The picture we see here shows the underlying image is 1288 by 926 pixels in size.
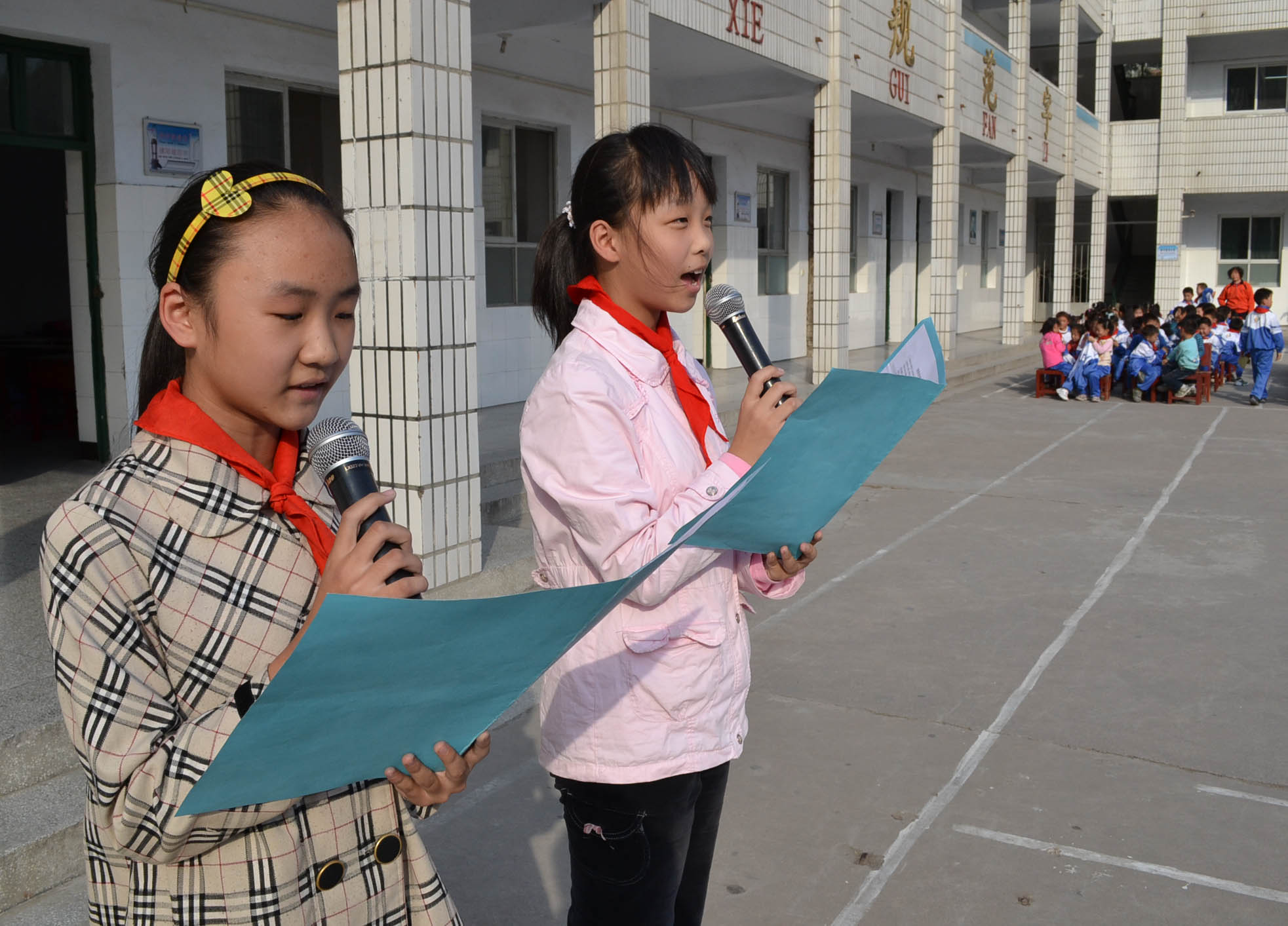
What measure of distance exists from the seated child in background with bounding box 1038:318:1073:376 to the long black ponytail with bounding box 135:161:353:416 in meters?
13.9

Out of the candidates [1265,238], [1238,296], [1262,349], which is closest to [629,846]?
[1262,349]

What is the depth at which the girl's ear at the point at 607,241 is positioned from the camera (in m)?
1.95

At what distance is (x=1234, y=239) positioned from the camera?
2694cm

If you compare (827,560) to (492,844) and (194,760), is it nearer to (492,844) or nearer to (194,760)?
(492,844)

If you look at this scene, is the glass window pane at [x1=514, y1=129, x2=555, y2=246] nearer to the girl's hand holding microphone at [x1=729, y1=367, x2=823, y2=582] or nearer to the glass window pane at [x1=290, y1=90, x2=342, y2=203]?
the glass window pane at [x1=290, y1=90, x2=342, y2=203]

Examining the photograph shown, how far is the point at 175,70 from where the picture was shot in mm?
7184

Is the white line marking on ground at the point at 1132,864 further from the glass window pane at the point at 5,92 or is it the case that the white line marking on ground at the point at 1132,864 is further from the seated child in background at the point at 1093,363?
the seated child in background at the point at 1093,363

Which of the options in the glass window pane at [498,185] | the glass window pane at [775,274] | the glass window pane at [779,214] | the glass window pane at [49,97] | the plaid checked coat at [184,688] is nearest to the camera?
the plaid checked coat at [184,688]

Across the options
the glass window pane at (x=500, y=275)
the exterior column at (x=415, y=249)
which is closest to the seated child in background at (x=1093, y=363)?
the glass window pane at (x=500, y=275)

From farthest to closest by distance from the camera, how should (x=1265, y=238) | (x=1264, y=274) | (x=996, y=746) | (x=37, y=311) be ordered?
(x=1265, y=238)
(x=1264, y=274)
(x=37, y=311)
(x=996, y=746)

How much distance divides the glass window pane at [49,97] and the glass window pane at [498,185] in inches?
158

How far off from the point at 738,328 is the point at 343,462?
38.4 inches

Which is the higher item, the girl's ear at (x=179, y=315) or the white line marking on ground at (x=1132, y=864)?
the girl's ear at (x=179, y=315)

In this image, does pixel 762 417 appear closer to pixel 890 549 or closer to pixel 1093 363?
pixel 890 549
